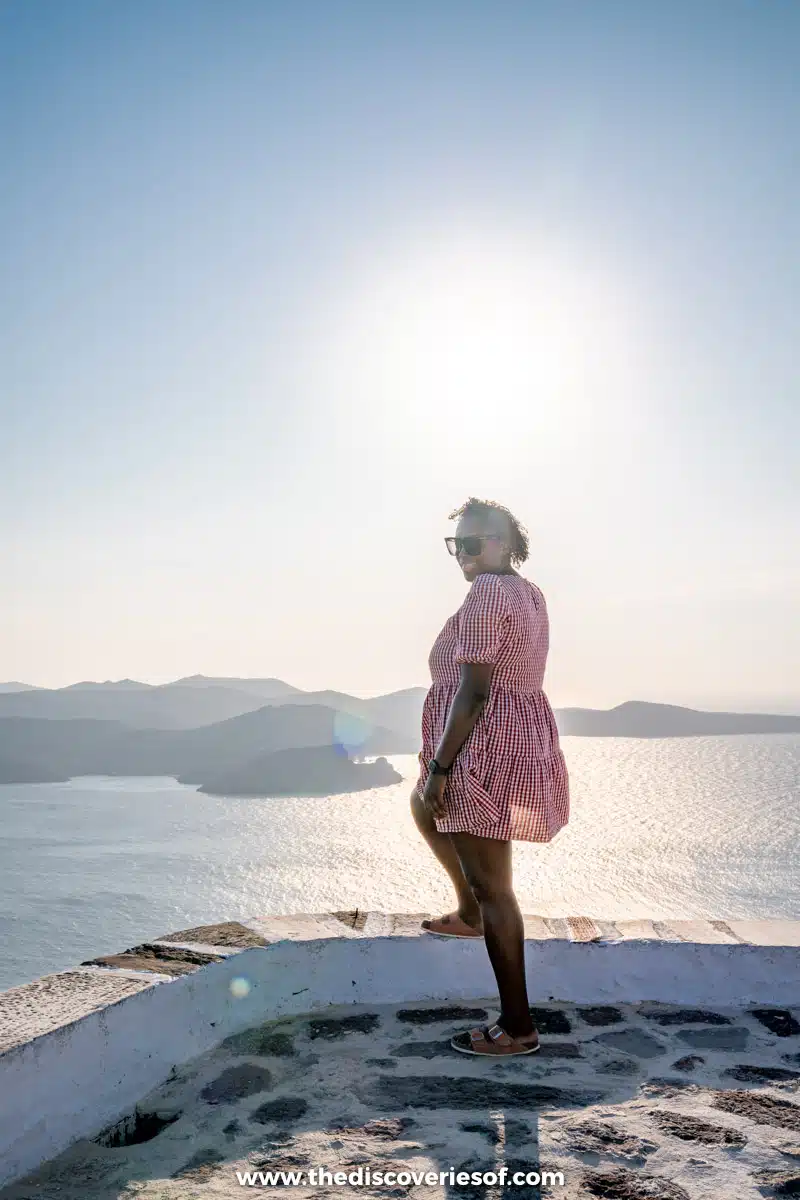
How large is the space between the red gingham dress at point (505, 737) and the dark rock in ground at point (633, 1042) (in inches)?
25.5

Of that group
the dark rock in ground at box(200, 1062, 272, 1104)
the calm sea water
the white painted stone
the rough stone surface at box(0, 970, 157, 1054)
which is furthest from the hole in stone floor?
the calm sea water

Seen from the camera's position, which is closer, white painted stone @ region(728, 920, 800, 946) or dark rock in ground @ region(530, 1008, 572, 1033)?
dark rock in ground @ region(530, 1008, 572, 1033)

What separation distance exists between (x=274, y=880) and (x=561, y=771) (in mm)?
63323

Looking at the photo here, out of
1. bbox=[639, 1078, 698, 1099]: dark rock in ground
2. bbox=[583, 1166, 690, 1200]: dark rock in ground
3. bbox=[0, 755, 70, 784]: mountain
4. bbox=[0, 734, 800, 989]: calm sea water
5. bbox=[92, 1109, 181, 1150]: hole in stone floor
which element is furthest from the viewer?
bbox=[0, 755, 70, 784]: mountain

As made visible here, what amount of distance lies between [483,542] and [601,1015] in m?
1.63

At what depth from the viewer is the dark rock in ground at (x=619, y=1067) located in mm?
2381

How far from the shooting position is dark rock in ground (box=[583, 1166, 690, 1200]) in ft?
5.63

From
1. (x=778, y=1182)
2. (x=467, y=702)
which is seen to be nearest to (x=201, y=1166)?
(x=778, y=1182)

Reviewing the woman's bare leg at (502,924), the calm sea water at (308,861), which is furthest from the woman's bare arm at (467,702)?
the calm sea water at (308,861)

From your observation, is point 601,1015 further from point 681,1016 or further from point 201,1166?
point 201,1166

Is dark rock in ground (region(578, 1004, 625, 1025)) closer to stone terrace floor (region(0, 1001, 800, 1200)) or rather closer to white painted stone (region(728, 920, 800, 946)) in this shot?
stone terrace floor (region(0, 1001, 800, 1200))

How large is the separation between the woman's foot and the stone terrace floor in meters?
0.32

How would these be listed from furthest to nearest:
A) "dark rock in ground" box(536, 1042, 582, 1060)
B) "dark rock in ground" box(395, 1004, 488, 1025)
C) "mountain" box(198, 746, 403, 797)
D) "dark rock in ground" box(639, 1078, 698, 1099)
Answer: "mountain" box(198, 746, 403, 797), "dark rock in ground" box(395, 1004, 488, 1025), "dark rock in ground" box(536, 1042, 582, 1060), "dark rock in ground" box(639, 1078, 698, 1099)

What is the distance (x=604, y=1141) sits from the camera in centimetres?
195
